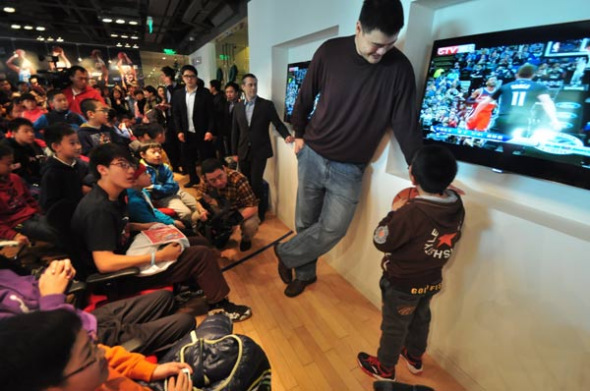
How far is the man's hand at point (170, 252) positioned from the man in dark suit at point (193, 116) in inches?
103

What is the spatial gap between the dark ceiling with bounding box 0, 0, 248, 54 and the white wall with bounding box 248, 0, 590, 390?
4.78 metres

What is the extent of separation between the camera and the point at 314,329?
1.85 m

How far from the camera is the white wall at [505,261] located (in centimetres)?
108

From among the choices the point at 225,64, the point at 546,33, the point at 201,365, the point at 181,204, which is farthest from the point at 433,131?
the point at 225,64

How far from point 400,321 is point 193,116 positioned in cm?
365

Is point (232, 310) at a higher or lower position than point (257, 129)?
lower

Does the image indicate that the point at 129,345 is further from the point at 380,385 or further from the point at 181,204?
the point at 181,204

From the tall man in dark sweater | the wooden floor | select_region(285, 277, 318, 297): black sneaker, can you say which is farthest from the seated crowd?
the tall man in dark sweater

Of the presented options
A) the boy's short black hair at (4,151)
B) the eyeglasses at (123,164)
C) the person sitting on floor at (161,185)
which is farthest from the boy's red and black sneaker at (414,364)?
the boy's short black hair at (4,151)

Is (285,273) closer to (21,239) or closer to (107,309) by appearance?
(107,309)

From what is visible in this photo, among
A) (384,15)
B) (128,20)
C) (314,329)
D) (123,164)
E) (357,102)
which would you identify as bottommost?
(314,329)

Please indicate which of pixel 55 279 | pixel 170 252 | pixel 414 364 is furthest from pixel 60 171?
pixel 414 364

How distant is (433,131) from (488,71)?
367 millimetres

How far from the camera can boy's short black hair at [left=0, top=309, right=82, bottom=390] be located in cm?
52
